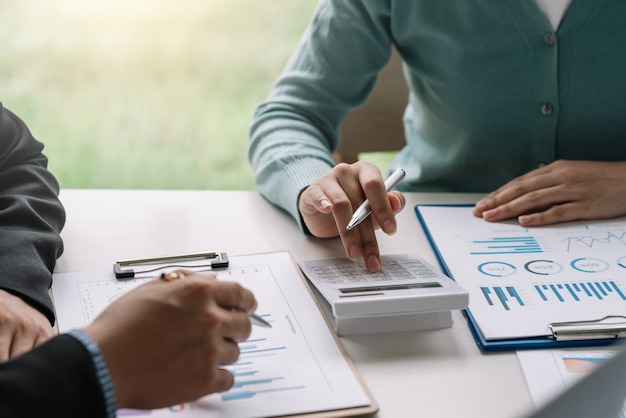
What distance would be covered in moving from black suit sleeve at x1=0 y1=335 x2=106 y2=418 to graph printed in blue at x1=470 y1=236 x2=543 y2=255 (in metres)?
0.50

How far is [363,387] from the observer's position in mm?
651

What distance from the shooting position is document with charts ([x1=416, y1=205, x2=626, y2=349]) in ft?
2.42

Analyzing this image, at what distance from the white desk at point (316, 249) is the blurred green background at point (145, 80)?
1.69 metres

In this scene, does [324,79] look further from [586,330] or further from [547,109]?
[586,330]

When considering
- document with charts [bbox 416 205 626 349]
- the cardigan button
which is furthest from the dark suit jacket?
the cardigan button

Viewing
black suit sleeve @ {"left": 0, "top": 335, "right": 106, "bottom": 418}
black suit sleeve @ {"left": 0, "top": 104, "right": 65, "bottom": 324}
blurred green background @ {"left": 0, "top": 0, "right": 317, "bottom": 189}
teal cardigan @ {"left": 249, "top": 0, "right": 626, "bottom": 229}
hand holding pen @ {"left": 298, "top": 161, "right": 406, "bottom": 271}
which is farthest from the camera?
blurred green background @ {"left": 0, "top": 0, "right": 317, "bottom": 189}

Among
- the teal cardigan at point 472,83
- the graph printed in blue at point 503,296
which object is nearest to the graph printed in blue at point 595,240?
the graph printed in blue at point 503,296

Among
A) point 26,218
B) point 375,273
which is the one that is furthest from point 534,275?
point 26,218

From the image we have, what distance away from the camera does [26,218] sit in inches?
34.0

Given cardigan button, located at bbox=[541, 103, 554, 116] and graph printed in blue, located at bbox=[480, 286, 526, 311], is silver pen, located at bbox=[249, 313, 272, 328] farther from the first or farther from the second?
cardigan button, located at bbox=[541, 103, 554, 116]

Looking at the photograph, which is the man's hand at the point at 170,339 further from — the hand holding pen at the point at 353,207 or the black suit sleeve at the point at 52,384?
the hand holding pen at the point at 353,207

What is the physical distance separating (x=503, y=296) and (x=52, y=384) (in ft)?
1.49

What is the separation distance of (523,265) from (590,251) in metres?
0.09

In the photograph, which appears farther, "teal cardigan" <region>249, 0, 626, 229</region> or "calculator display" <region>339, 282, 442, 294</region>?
"teal cardigan" <region>249, 0, 626, 229</region>
